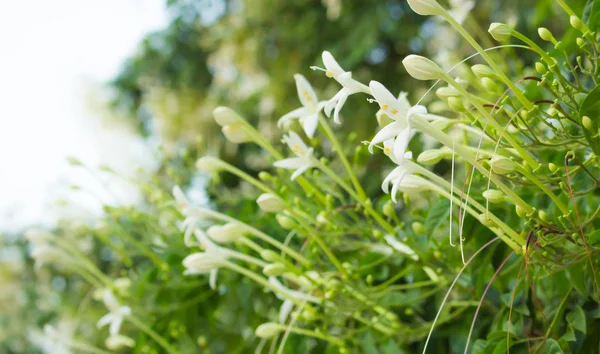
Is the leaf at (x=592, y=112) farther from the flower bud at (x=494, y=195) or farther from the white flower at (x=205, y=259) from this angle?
the white flower at (x=205, y=259)

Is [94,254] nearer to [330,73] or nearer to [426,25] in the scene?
[426,25]

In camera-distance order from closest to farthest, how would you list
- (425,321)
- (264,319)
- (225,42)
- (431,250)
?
(431,250) < (425,321) < (264,319) < (225,42)

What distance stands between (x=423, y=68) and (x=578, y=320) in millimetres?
350

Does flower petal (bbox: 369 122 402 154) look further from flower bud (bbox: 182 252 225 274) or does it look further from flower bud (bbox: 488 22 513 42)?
flower bud (bbox: 182 252 225 274)

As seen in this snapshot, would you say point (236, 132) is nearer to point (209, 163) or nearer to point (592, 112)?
point (209, 163)

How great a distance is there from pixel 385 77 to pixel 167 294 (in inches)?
111

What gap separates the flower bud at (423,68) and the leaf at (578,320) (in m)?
0.33

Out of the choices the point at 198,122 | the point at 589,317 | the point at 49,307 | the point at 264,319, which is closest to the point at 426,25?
the point at 198,122

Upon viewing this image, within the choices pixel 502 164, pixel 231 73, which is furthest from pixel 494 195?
pixel 231 73

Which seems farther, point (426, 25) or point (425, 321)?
point (426, 25)

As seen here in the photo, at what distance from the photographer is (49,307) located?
319cm

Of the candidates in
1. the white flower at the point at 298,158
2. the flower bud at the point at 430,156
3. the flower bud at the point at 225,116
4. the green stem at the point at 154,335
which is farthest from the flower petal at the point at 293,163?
the green stem at the point at 154,335

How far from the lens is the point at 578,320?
0.73 m

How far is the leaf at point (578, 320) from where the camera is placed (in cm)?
71
